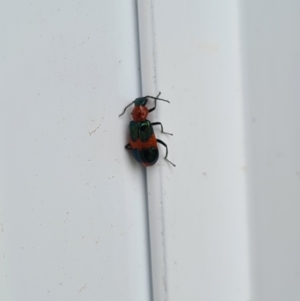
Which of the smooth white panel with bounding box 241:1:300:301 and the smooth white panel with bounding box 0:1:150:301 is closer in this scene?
the smooth white panel with bounding box 0:1:150:301

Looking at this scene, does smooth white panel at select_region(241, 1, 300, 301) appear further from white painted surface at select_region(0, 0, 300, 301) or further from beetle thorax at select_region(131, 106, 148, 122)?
beetle thorax at select_region(131, 106, 148, 122)

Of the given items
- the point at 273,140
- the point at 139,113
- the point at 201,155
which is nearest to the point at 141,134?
the point at 139,113

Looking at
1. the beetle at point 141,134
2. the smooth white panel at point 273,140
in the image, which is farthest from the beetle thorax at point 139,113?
the smooth white panel at point 273,140

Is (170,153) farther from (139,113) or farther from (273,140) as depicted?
(273,140)

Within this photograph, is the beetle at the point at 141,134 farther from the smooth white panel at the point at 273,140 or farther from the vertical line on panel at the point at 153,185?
the smooth white panel at the point at 273,140

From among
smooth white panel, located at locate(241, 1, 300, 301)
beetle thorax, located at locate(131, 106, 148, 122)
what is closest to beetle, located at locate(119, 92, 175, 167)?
beetle thorax, located at locate(131, 106, 148, 122)

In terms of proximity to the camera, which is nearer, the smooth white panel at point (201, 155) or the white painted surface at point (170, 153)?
the white painted surface at point (170, 153)

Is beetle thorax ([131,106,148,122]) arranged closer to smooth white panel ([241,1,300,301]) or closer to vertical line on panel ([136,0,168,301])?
vertical line on panel ([136,0,168,301])
